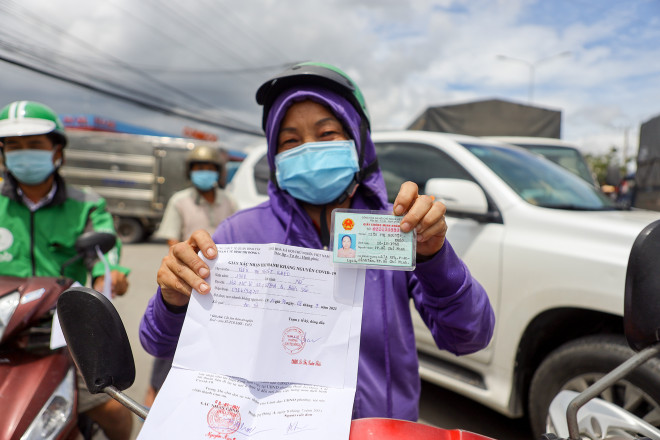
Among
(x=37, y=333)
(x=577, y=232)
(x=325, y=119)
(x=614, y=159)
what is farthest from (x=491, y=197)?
(x=614, y=159)

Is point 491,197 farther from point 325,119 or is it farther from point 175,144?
point 175,144

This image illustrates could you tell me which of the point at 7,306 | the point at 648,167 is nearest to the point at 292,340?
the point at 7,306

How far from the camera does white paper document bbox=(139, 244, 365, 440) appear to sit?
2.59ft

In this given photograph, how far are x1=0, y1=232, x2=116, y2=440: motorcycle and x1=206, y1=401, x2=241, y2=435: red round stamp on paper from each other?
865mm

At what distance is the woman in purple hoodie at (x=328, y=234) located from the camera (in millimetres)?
1118

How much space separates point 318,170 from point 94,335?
721 mm

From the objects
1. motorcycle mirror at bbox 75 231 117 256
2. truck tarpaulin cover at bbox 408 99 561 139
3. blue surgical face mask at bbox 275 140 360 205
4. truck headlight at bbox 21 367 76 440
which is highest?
truck tarpaulin cover at bbox 408 99 561 139

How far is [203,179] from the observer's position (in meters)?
3.92

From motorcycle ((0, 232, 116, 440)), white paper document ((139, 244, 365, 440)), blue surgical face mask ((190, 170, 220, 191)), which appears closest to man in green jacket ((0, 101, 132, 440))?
motorcycle ((0, 232, 116, 440))

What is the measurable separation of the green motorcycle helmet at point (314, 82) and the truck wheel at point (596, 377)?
161 cm

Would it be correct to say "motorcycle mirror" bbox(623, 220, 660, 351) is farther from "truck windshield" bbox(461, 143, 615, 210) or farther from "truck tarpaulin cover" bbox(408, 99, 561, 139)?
"truck tarpaulin cover" bbox(408, 99, 561, 139)

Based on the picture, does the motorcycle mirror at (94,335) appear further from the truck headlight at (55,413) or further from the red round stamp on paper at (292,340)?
the truck headlight at (55,413)

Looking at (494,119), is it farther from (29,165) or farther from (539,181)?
(29,165)

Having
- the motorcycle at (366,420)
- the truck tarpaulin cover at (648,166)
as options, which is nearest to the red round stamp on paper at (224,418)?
the motorcycle at (366,420)
